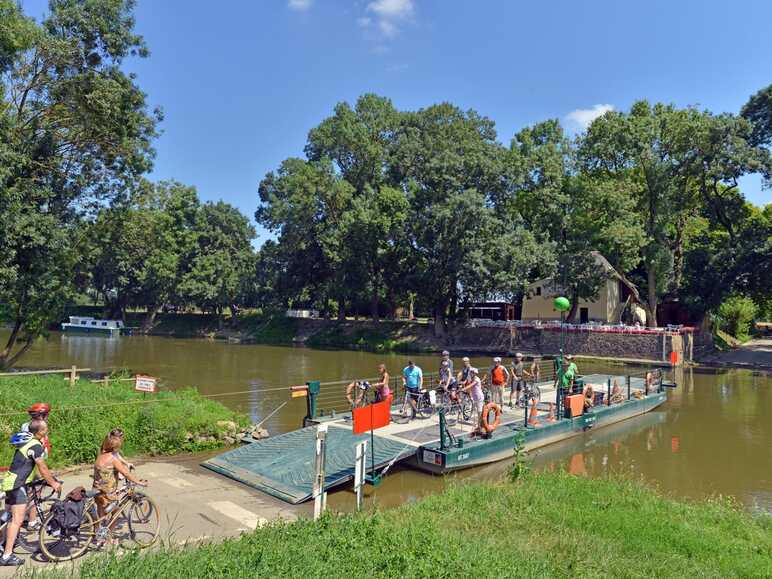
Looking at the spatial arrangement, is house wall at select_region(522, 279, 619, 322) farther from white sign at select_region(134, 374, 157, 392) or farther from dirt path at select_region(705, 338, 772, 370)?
white sign at select_region(134, 374, 157, 392)

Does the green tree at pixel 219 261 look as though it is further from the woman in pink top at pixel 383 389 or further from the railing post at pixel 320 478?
the railing post at pixel 320 478

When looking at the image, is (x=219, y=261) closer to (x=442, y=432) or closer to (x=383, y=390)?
(x=383, y=390)

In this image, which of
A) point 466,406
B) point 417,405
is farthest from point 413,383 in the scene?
point 466,406

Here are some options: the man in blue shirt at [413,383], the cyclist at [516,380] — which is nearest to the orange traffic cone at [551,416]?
the cyclist at [516,380]

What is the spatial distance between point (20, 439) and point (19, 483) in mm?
497

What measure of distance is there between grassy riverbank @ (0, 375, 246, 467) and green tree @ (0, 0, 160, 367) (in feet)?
23.7

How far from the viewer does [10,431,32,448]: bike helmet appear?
649 cm

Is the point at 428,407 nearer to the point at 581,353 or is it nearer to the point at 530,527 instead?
the point at 530,527

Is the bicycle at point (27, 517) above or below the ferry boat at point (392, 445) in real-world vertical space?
above

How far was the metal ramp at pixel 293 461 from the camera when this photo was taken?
35.3ft

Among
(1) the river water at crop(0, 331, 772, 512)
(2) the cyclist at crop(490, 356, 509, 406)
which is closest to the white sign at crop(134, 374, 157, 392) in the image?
(1) the river water at crop(0, 331, 772, 512)

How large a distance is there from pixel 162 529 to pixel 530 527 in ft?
17.5

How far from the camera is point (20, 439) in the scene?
21.5 ft

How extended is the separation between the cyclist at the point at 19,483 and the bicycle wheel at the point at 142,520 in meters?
1.12
